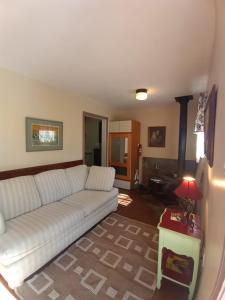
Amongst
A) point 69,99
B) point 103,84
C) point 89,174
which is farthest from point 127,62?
point 89,174

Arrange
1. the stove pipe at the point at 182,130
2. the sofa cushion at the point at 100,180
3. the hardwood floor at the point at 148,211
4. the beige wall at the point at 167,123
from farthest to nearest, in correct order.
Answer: the beige wall at the point at 167,123
the stove pipe at the point at 182,130
the sofa cushion at the point at 100,180
the hardwood floor at the point at 148,211

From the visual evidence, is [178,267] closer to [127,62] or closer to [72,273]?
[72,273]

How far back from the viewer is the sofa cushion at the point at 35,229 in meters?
1.44

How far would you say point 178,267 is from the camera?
5.33ft

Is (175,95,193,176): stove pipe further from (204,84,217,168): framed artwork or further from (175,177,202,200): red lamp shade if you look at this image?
(204,84,217,168): framed artwork

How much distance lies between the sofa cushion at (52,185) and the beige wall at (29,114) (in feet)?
1.38

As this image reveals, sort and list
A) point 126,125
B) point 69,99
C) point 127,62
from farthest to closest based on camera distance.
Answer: point 126,125, point 69,99, point 127,62

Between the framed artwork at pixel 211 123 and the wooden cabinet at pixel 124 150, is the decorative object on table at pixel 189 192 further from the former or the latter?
the wooden cabinet at pixel 124 150

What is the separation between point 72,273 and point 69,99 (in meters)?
2.91

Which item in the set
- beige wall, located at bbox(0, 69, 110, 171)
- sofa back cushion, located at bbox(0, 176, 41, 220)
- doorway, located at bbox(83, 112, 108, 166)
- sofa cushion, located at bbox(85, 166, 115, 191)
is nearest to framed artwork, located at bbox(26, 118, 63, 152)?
beige wall, located at bbox(0, 69, 110, 171)

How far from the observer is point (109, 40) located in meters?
1.56

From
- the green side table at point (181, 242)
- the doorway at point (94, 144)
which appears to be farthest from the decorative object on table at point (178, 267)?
the doorway at point (94, 144)

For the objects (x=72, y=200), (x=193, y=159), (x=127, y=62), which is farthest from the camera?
(x=193, y=159)

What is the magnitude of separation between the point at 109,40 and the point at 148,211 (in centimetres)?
286
